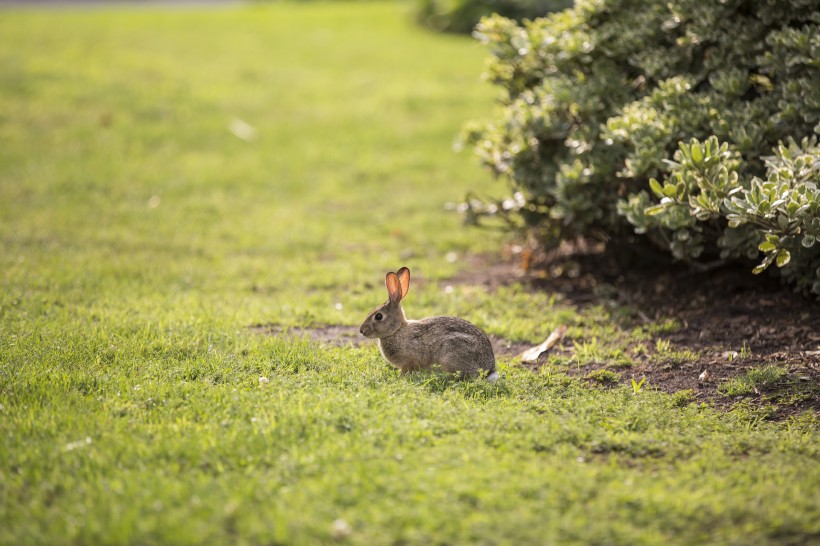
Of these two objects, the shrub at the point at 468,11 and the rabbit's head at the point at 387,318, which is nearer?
the rabbit's head at the point at 387,318

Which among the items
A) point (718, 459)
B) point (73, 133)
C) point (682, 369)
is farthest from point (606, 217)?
point (73, 133)

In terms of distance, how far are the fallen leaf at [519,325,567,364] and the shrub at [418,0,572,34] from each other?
33.6 feet

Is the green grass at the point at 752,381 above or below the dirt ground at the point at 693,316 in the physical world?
above

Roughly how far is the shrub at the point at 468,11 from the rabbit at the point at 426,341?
1130 centimetres

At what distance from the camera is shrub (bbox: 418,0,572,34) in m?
17.1

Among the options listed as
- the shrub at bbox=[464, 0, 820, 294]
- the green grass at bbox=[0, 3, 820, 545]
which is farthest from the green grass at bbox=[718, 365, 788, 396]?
the shrub at bbox=[464, 0, 820, 294]

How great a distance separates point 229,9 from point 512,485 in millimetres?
21614

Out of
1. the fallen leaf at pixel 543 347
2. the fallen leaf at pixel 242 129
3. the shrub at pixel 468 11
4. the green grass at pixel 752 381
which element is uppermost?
the shrub at pixel 468 11

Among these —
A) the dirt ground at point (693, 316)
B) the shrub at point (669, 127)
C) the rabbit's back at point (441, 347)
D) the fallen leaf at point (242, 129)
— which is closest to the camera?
the rabbit's back at point (441, 347)

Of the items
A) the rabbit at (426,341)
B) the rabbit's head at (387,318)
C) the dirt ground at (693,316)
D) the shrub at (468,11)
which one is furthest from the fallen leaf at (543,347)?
the shrub at (468,11)

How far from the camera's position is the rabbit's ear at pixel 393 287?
6320 mm

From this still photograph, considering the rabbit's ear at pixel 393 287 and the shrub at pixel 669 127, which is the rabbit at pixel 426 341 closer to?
the rabbit's ear at pixel 393 287

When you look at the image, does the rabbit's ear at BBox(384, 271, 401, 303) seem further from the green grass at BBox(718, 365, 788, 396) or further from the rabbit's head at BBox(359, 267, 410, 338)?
the green grass at BBox(718, 365, 788, 396)

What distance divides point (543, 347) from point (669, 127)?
2134 mm
